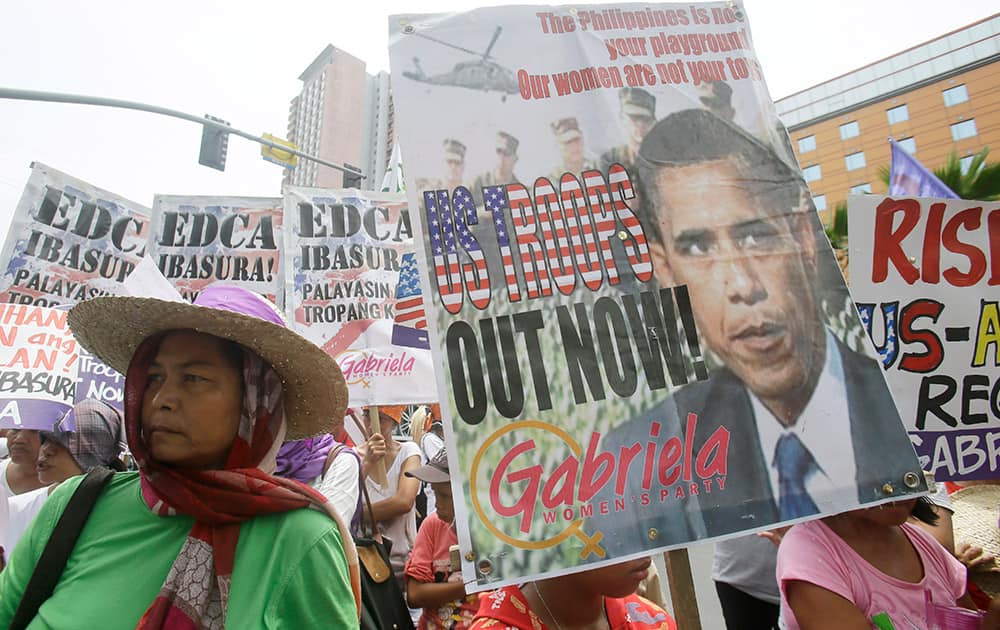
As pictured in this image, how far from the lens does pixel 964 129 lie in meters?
36.8

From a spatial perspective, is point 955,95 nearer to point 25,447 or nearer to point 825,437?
point 825,437

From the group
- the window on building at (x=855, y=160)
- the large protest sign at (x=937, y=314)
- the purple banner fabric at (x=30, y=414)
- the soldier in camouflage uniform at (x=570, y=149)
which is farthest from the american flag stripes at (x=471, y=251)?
the window on building at (x=855, y=160)

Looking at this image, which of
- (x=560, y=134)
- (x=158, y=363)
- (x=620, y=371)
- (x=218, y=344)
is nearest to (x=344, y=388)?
(x=218, y=344)

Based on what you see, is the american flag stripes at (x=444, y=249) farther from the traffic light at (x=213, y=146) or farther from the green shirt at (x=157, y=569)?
the traffic light at (x=213, y=146)

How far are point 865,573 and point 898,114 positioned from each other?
154ft

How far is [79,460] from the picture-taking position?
3023 millimetres

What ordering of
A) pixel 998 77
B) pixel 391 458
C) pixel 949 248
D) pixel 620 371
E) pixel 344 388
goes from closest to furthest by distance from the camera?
pixel 620 371, pixel 344 388, pixel 949 248, pixel 391 458, pixel 998 77

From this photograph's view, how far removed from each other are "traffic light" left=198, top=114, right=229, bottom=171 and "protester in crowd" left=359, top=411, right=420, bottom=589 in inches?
249

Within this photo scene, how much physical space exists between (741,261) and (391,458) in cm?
348

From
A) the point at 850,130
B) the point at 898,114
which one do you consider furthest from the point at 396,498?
the point at 850,130

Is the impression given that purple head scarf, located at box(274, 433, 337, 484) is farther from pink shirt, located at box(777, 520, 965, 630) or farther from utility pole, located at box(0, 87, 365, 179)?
utility pole, located at box(0, 87, 365, 179)

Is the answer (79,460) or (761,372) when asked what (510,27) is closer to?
(761,372)

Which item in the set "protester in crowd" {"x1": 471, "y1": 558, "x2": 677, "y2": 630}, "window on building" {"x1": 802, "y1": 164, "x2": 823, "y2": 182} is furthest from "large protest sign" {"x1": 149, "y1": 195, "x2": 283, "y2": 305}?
"window on building" {"x1": 802, "y1": 164, "x2": 823, "y2": 182}

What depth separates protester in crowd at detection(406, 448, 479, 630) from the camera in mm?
2753
